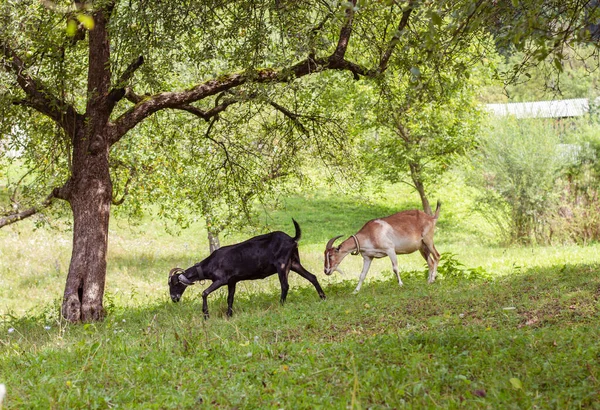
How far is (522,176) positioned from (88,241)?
18.7 meters

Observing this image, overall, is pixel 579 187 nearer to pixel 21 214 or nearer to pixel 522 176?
pixel 522 176

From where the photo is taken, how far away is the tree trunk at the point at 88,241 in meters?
12.8

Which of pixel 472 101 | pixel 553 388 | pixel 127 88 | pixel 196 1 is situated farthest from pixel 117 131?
pixel 472 101

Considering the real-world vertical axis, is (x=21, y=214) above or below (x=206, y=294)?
above

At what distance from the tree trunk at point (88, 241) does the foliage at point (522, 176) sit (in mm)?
17967

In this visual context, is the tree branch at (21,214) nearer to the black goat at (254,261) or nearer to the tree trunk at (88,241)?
the tree trunk at (88,241)

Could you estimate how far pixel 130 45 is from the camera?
1138 cm

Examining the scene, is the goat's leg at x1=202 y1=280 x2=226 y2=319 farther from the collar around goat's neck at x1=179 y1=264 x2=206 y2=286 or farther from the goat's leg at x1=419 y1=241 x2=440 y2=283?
the goat's leg at x1=419 y1=241 x2=440 y2=283

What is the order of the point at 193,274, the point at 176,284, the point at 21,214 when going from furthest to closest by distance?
1. the point at 21,214
2. the point at 176,284
3. the point at 193,274

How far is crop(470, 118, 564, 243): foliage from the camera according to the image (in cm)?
2627

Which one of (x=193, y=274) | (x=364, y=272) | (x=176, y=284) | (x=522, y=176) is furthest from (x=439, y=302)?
(x=522, y=176)

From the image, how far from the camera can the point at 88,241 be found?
41.8 feet

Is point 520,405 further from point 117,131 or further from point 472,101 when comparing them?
point 472,101

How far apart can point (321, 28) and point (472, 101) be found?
19.7 meters
